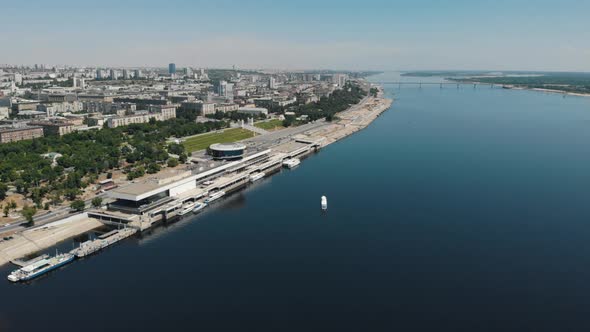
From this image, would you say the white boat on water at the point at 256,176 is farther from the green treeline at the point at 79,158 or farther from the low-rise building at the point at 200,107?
the low-rise building at the point at 200,107

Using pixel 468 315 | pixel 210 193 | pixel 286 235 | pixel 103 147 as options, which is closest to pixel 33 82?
pixel 103 147

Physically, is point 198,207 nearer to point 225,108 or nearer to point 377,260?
point 377,260

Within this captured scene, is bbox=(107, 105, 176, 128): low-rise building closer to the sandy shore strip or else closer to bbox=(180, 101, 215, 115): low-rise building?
bbox=(180, 101, 215, 115): low-rise building

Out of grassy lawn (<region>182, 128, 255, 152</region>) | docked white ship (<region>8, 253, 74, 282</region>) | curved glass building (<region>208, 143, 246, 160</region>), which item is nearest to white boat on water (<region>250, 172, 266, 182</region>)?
curved glass building (<region>208, 143, 246, 160</region>)

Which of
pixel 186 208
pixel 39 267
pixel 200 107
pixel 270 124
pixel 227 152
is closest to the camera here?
pixel 39 267

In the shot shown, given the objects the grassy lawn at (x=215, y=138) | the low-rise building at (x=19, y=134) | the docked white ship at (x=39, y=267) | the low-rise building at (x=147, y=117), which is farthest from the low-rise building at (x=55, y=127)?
the docked white ship at (x=39, y=267)

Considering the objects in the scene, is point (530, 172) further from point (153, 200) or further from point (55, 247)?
point (55, 247)

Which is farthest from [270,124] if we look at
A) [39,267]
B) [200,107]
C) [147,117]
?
[39,267]
